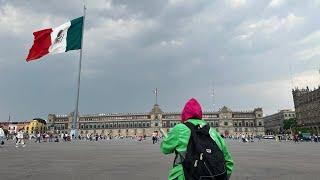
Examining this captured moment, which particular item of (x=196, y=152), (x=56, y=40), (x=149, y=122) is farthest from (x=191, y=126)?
(x=149, y=122)

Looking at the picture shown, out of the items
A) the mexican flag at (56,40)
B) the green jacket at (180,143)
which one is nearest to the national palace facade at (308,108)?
the mexican flag at (56,40)

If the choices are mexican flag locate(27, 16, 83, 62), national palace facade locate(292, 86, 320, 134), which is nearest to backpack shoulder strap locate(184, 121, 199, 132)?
mexican flag locate(27, 16, 83, 62)

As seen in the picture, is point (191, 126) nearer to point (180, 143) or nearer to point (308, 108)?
point (180, 143)

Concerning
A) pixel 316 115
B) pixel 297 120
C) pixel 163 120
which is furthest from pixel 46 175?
pixel 163 120

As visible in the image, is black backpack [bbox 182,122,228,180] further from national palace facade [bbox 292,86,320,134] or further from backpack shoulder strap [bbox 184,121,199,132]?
national palace facade [bbox 292,86,320,134]

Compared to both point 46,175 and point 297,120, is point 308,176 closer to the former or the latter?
point 46,175

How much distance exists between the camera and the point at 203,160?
3.49m

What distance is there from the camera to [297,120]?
143625 mm

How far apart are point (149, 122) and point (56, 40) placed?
155 meters

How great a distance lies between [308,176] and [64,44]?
21.1 m

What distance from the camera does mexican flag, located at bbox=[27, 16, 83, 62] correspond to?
24891 mm

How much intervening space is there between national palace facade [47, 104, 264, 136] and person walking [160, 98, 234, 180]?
569 ft

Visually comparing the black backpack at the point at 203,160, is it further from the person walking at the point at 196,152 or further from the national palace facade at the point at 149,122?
the national palace facade at the point at 149,122

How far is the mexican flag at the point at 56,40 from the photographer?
24.9 m
